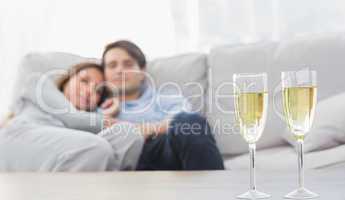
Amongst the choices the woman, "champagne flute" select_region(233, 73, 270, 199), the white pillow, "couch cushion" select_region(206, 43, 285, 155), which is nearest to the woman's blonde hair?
the woman

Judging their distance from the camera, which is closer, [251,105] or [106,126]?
[251,105]

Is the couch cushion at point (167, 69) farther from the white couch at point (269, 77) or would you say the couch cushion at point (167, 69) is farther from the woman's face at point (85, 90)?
the woman's face at point (85, 90)

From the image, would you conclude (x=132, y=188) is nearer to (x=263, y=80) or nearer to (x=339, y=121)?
(x=263, y=80)

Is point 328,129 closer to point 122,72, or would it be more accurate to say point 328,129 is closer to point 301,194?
point 122,72

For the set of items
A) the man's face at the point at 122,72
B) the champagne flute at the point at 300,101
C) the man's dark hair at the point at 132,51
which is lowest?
the champagne flute at the point at 300,101

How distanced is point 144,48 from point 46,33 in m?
0.51

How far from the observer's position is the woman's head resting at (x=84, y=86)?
262 cm

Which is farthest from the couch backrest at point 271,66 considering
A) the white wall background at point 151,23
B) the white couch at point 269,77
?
the white wall background at point 151,23

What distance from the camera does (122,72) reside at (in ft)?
8.70

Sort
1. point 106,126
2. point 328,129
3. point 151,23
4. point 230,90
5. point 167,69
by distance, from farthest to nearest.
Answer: point 151,23 → point 167,69 → point 230,90 → point 106,126 → point 328,129

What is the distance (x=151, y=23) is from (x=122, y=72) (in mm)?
592

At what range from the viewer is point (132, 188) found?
1070mm

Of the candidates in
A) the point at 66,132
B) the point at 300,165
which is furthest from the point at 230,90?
the point at 300,165

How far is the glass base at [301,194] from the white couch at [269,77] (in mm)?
1186
